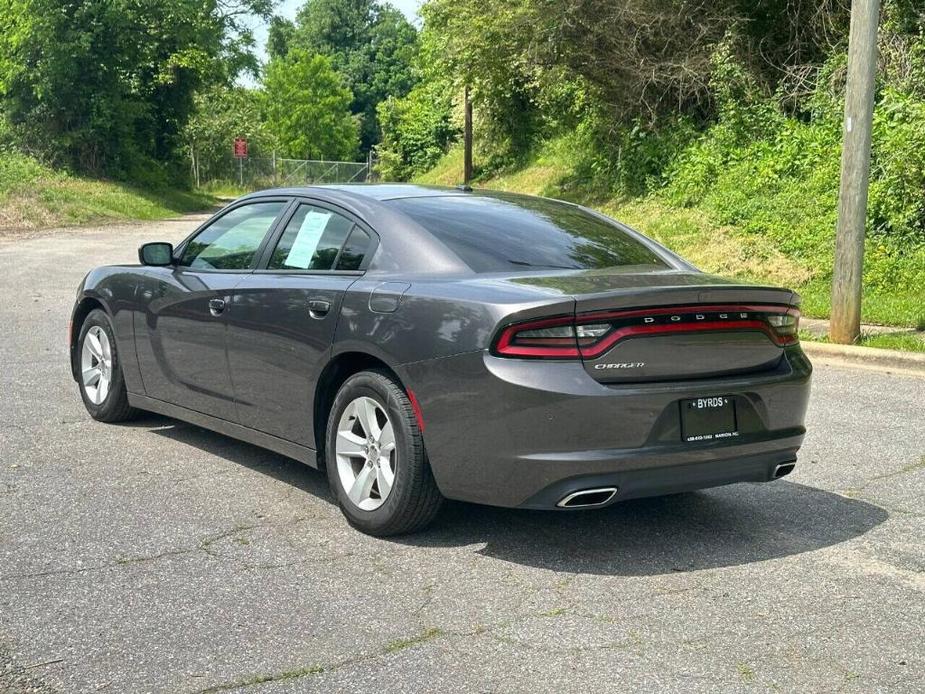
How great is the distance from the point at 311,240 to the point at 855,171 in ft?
23.2

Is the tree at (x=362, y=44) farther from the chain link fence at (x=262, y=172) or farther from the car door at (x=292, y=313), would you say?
the car door at (x=292, y=313)

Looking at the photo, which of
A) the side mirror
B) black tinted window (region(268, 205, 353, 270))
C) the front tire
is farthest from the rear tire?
the front tire

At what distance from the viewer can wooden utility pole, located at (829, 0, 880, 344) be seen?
36.4 ft

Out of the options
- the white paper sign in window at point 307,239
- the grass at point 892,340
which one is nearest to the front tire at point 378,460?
the white paper sign in window at point 307,239

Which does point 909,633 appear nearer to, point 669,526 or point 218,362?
point 669,526

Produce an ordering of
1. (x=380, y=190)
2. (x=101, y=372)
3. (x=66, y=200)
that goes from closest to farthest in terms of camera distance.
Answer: (x=380, y=190)
(x=101, y=372)
(x=66, y=200)

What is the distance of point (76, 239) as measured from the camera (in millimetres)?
26734

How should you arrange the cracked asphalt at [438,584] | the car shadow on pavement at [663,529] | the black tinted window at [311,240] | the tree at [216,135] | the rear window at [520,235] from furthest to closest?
the tree at [216,135] → the black tinted window at [311,240] → the rear window at [520,235] → the car shadow on pavement at [663,529] → the cracked asphalt at [438,584]

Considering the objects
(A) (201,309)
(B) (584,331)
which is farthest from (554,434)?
(A) (201,309)

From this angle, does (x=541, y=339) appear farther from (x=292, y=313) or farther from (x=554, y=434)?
(x=292, y=313)

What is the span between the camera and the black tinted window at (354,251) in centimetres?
559

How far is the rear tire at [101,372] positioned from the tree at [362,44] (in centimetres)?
10116

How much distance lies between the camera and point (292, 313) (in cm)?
567

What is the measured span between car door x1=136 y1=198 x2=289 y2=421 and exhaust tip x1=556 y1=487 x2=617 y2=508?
2189 millimetres
